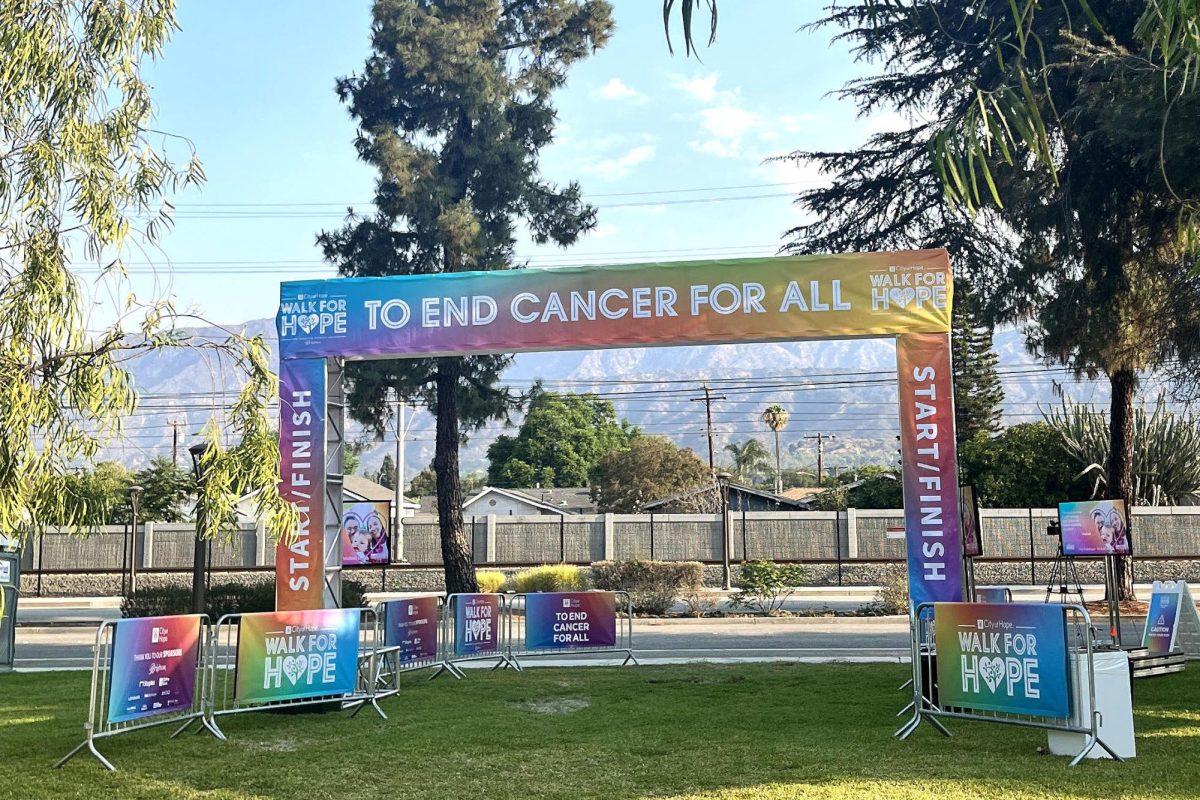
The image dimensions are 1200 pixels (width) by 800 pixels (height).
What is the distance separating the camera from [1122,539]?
16.8 meters

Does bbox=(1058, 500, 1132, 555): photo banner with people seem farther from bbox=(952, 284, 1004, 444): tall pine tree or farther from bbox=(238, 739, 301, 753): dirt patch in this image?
bbox=(952, 284, 1004, 444): tall pine tree

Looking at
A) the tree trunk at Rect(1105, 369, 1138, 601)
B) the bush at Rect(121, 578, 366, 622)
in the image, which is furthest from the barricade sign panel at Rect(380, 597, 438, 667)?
the tree trunk at Rect(1105, 369, 1138, 601)

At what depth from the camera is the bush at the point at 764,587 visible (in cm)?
2670

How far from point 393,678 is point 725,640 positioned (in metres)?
8.55

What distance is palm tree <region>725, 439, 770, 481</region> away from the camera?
414ft

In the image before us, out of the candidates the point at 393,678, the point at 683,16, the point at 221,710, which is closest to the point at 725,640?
the point at 393,678

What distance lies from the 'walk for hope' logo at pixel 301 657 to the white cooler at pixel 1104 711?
6.66 metres

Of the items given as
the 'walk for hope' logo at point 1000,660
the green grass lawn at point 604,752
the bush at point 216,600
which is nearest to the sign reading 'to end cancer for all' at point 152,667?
the green grass lawn at point 604,752

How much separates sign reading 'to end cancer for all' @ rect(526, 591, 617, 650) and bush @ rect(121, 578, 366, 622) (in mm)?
5978

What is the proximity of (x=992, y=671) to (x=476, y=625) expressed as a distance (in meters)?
7.81

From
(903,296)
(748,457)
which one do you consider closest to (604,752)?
(903,296)

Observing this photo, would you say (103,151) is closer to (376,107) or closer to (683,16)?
(683,16)

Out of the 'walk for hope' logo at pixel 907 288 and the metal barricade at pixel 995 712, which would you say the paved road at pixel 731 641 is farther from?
the metal barricade at pixel 995 712

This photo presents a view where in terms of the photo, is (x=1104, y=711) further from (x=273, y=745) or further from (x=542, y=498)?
(x=542, y=498)
